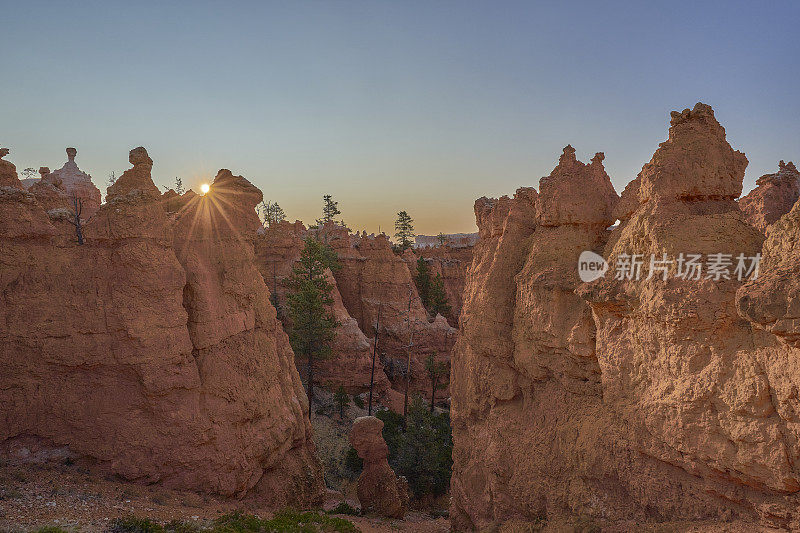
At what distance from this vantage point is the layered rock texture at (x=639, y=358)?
547 cm

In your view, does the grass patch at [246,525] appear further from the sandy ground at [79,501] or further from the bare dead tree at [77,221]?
the bare dead tree at [77,221]

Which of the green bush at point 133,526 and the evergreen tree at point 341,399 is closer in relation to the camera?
the green bush at point 133,526

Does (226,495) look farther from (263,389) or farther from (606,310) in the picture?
(606,310)

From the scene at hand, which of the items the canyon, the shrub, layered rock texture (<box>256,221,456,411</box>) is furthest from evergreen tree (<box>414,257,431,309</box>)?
the shrub

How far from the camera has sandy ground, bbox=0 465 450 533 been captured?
713 cm

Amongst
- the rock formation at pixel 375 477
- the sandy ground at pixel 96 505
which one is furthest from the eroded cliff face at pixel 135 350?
the rock formation at pixel 375 477

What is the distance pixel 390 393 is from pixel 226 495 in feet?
67.7

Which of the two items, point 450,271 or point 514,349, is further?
point 450,271

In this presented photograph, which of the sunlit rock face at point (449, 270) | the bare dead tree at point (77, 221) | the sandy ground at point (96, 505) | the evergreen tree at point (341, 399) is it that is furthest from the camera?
the sunlit rock face at point (449, 270)

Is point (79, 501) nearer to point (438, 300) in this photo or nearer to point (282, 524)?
point (282, 524)

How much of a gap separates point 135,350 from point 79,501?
296 cm

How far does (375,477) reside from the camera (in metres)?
16.2

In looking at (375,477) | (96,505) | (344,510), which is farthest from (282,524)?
(375,477)

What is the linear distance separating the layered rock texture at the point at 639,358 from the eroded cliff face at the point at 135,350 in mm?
6594
